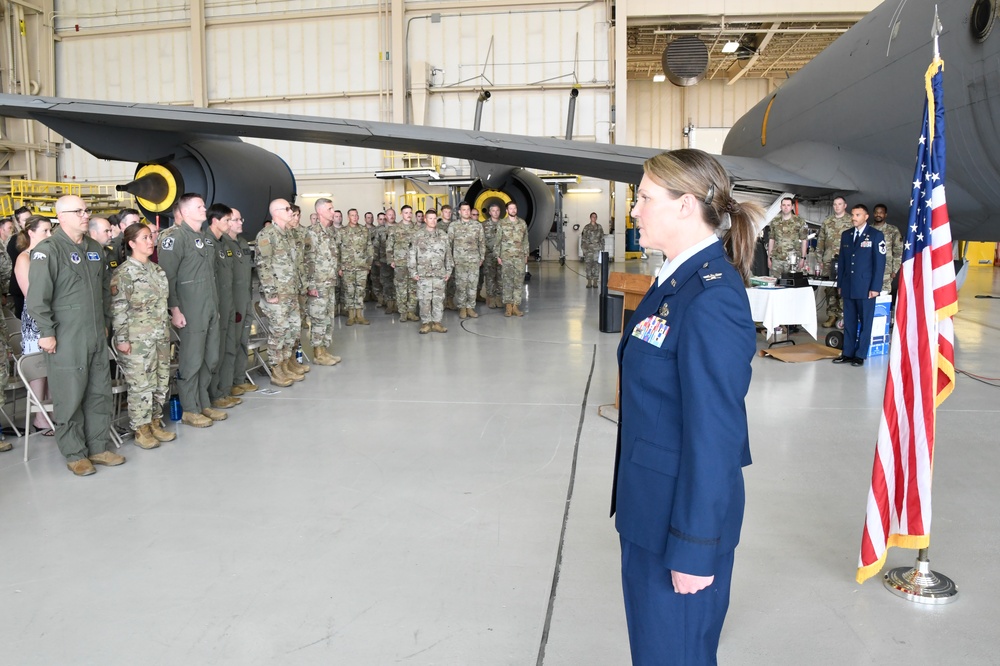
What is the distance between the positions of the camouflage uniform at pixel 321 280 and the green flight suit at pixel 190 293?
185cm

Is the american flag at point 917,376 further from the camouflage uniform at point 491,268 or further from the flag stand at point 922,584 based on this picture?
the camouflage uniform at point 491,268

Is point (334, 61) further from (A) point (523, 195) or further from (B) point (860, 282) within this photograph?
(B) point (860, 282)

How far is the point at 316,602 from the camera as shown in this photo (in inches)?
98.3

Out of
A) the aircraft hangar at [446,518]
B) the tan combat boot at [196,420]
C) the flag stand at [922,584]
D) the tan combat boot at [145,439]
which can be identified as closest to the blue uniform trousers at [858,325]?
the aircraft hangar at [446,518]

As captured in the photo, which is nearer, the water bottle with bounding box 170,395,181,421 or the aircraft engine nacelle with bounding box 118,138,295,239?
the water bottle with bounding box 170,395,181,421

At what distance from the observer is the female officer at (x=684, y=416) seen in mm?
1321

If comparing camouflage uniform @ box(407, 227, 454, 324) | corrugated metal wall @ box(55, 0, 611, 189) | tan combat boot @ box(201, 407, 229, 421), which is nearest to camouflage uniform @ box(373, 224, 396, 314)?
camouflage uniform @ box(407, 227, 454, 324)

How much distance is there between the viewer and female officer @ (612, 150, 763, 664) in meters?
1.32

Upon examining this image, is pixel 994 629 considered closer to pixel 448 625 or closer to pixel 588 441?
pixel 448 625

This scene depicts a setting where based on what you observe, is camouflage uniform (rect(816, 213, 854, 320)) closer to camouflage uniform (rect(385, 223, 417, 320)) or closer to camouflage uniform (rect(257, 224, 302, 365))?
camouflage uniform (rect(385, 223, 417, 320))

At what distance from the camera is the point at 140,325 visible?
421 centimetres

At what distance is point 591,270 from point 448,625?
11615 mm

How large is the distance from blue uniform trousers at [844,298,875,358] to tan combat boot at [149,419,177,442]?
589 centimetres

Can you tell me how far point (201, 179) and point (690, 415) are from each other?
666 centimetres
